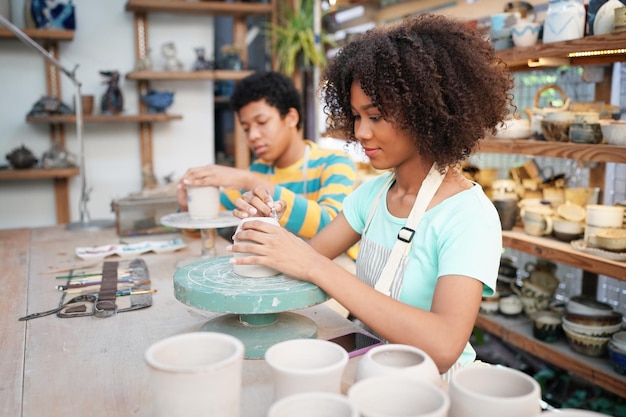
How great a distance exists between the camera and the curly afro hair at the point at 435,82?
1294mm

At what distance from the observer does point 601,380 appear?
2.20m

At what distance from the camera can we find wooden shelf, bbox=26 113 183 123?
3.83 m

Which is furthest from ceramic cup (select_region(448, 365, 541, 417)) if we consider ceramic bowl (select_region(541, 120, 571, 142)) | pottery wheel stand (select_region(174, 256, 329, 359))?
ceramic bowl (select_region(541, 120, 571, 142))

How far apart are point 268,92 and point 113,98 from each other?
198 cm

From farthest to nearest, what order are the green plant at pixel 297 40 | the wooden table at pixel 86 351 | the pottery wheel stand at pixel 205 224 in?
1. the green plant at pixel 297 40
2. the pottery wheel stand at pixel 205 224
3. the wooden table at pixel 86 351

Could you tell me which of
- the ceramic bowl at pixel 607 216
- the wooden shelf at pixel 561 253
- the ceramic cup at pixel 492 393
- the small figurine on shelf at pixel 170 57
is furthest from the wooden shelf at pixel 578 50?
the small figurine on shelf at pixel 170 57

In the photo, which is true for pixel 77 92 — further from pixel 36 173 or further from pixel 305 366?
pixel 305 366

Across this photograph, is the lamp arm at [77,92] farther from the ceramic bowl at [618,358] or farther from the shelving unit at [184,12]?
the ceramic bowl at [618,358]

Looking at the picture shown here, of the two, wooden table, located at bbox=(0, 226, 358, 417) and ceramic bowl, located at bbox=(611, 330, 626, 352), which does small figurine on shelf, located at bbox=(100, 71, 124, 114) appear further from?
ceramic bowl, located at bbox=(611, 330, 626, 352)

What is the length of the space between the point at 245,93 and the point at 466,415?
6.69 ft

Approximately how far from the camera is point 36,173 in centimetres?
384

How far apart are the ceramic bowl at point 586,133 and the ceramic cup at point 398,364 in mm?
1663

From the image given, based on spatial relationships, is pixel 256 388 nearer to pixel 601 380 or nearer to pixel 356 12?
pixel 601 380

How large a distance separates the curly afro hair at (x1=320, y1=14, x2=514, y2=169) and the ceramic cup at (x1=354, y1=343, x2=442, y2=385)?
0.62 meters
